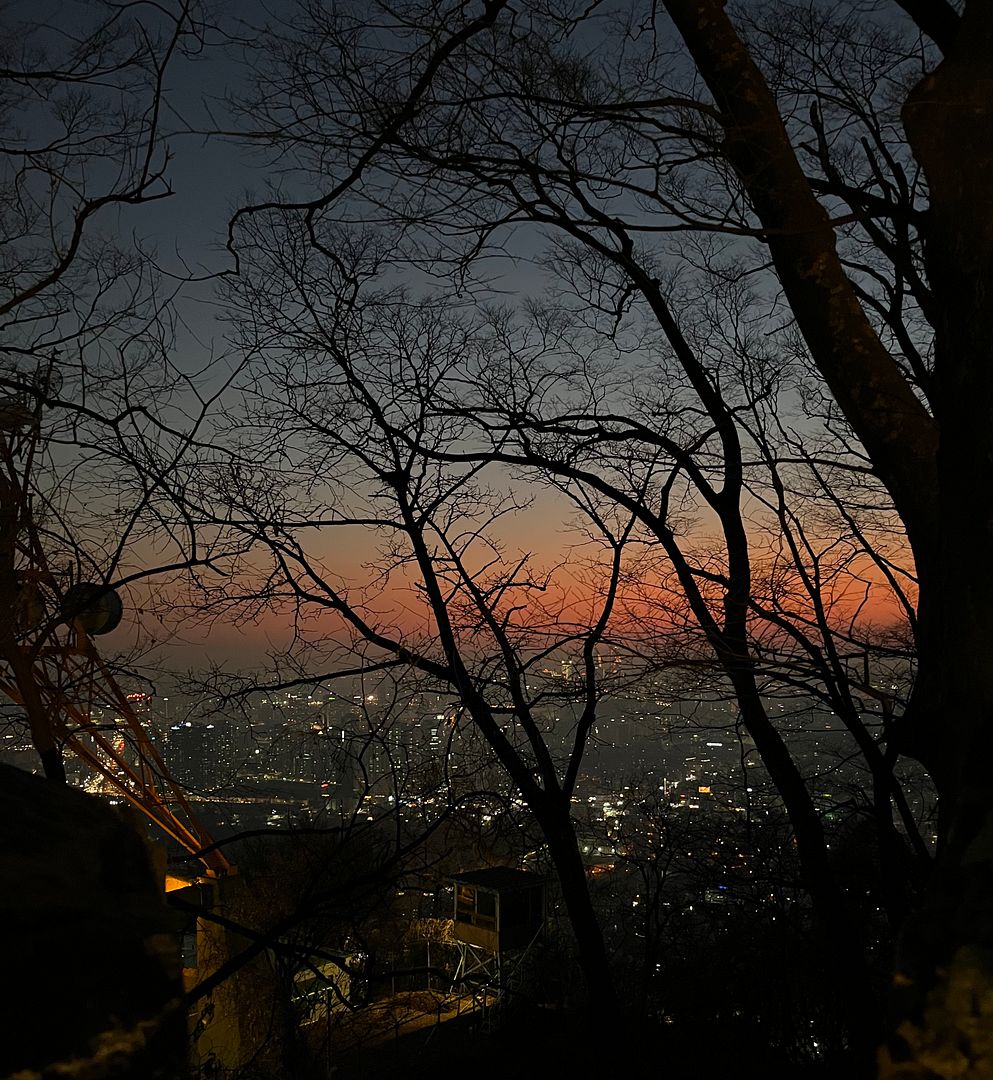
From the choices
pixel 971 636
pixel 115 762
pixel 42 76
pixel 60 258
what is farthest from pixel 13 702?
pixel 971 636

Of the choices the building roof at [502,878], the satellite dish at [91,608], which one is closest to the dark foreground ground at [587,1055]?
the building roof at [502,878]

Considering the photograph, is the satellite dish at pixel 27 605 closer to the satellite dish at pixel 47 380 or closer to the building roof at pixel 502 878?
the satellite dish at pixel 47 380

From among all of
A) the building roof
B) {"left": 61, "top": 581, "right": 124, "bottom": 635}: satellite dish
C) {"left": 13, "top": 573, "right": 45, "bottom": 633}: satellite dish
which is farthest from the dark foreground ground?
{"left": 13, "top": 573, "right": 45, "bottom": 633}: satellite dish

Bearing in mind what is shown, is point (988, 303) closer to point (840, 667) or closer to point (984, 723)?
point (984, 723)

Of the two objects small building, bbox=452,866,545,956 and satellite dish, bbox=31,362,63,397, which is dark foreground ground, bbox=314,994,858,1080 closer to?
small building, bbox=452,866,545,956

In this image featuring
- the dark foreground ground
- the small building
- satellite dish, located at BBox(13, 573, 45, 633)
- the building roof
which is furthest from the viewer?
the small building
